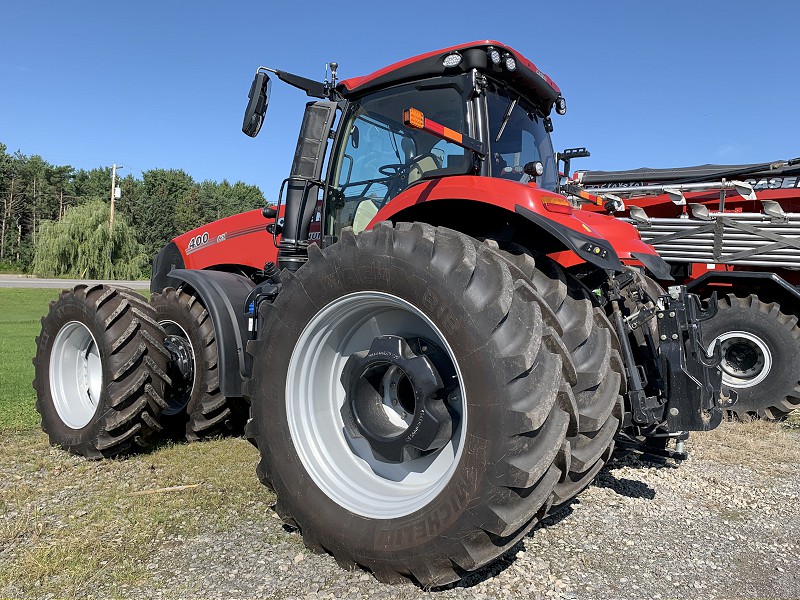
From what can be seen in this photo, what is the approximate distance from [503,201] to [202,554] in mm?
2035

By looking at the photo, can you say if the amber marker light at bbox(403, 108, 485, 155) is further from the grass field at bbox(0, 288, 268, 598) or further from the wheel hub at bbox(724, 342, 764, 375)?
the wheel hub at bbox(724, 342, 764, 375)

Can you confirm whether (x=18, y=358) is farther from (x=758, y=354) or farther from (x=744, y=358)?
(x=758, y=354)

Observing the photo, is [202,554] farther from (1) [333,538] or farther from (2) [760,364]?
(2) [760,364]

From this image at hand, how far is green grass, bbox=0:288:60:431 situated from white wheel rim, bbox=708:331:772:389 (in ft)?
21.1

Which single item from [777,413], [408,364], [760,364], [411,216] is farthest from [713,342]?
[408,364]

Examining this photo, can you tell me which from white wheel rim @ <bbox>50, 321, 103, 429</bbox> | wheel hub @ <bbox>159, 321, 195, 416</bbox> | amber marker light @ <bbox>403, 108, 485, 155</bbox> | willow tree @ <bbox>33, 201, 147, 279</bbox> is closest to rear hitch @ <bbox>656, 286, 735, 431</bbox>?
amber marker light @ <bbox>403, 108, 485, 155</bbox>

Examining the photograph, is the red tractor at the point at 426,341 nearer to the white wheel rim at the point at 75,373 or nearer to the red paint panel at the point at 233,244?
the white wheel rim at the point at 75,373

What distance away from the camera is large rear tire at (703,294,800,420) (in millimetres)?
5699

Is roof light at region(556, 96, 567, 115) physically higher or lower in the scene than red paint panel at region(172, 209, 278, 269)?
higher

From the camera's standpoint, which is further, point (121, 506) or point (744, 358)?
point (744, 358)

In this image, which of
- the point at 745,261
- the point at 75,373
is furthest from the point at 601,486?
the point at 75,373

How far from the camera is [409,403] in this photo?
281cm

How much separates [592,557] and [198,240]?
14.5 feet

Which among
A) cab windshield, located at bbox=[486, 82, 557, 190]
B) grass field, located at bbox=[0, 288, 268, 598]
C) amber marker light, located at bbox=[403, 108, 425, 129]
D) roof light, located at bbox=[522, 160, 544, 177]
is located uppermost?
cab windshield, located at bbox=[486, 82, 557, 190]
